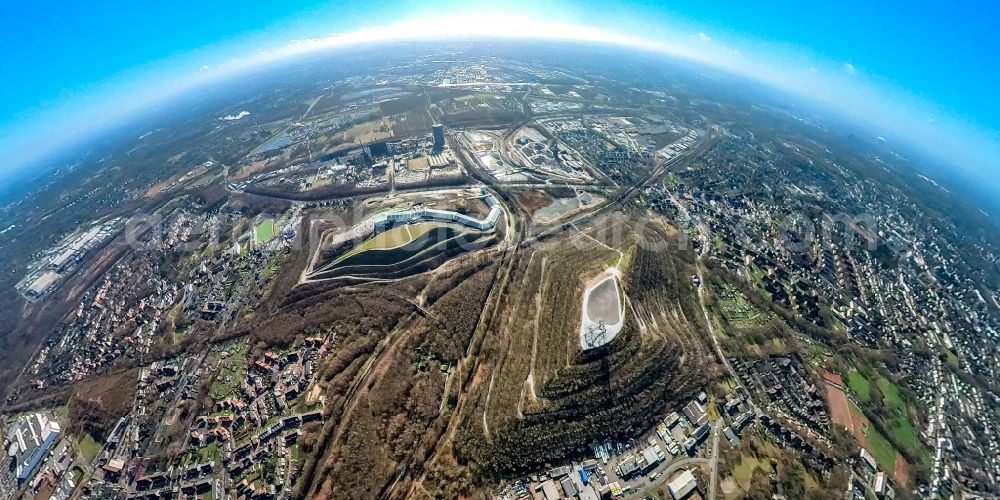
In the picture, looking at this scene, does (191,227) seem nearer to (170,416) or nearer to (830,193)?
(170,416)

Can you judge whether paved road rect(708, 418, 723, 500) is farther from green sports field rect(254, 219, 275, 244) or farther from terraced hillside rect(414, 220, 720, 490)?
green sports field rect(254, 219, 275, 244)

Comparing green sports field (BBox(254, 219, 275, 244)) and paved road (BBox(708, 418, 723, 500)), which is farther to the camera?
green sports field (BBox(254, 219, 275, 244))

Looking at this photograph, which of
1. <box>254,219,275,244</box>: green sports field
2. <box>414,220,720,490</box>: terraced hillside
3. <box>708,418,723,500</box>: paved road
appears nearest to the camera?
<box>708,418,723,500</box>: paved road

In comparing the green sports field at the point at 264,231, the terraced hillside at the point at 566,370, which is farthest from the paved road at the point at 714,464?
the green sports field at the point at 264,231

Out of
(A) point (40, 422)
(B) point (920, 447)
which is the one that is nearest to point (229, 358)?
(A) point (40, 422)

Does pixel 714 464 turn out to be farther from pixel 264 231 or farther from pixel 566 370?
pixel 264 231

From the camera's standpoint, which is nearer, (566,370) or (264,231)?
(566,370)

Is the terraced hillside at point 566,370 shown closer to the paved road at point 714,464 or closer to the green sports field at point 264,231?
the paved road at point 714,464

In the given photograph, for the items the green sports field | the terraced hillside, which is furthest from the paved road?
the green sports field

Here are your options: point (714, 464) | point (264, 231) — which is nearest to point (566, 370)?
point (714, 464)

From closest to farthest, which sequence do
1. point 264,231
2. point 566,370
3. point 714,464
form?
point 714,464, point 566,370, point 264,231

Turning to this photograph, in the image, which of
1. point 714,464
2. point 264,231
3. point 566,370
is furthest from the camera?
point 264,231
